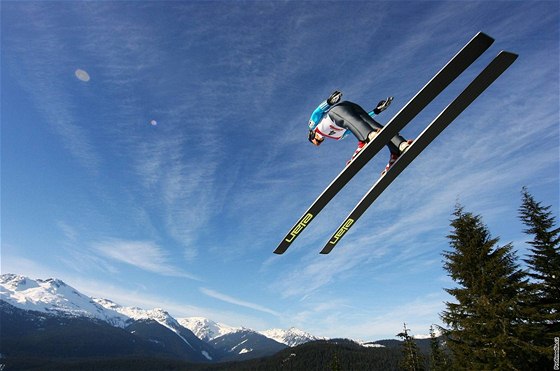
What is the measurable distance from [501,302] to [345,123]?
499 inches

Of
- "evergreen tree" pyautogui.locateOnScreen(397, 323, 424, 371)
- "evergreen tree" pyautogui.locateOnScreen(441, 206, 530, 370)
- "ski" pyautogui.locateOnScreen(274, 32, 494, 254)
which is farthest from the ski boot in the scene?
"evergreen tree" pyautogui.locateOnScreen(397, 323, 424, 371)

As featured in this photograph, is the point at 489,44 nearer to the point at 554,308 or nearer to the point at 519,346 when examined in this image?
the point at 519,346

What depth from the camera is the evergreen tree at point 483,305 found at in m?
13.6

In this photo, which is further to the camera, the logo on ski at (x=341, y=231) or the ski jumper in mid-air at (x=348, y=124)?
the logo on ski at (x=341, y=231)

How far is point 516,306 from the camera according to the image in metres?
14.2

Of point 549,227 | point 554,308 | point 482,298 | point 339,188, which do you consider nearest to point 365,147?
point 339,188

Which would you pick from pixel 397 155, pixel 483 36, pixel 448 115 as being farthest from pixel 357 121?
pixel 483 36

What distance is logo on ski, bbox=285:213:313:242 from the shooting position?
27.1 ft

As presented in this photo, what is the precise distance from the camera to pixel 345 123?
7.02m

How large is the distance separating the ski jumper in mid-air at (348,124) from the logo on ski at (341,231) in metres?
1.98

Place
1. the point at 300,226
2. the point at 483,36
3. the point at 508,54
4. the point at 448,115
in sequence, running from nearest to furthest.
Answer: the point at 483,36 < the point at 508,54 < the point at 448,115 < the point at 300,226

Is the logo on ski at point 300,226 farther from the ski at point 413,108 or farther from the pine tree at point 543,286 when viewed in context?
the pine tree at point 543,286

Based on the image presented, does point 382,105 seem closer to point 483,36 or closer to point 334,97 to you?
point 334,97

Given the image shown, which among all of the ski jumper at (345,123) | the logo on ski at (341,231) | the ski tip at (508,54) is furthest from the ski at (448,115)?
the logo on ski at (341,231)
